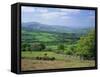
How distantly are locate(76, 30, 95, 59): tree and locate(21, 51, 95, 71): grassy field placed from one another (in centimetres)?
6

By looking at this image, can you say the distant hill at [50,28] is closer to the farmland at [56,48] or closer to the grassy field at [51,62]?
the farmland at [56,48]

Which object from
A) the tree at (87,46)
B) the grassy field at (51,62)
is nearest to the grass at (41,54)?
the grassy field at (51,62)

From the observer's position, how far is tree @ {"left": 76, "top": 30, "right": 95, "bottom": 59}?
2838mm

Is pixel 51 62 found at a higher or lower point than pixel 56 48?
lower

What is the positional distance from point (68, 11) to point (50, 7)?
21cm

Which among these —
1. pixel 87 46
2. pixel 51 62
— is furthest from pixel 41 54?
pixel 87 46

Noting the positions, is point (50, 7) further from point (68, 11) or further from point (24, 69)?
point (24, 69)

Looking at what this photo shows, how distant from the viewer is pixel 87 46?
2879 mm

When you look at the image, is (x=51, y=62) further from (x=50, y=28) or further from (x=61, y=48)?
(x=50, y=28)

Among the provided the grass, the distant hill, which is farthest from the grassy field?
the distant hill

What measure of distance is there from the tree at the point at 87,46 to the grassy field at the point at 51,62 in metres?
0.06

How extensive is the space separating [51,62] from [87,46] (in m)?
0.45

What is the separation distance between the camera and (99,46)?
300 cm

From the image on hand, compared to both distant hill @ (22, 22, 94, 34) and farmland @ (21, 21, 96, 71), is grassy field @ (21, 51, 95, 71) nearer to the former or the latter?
farmland @ (21, 21, 96, 71)
